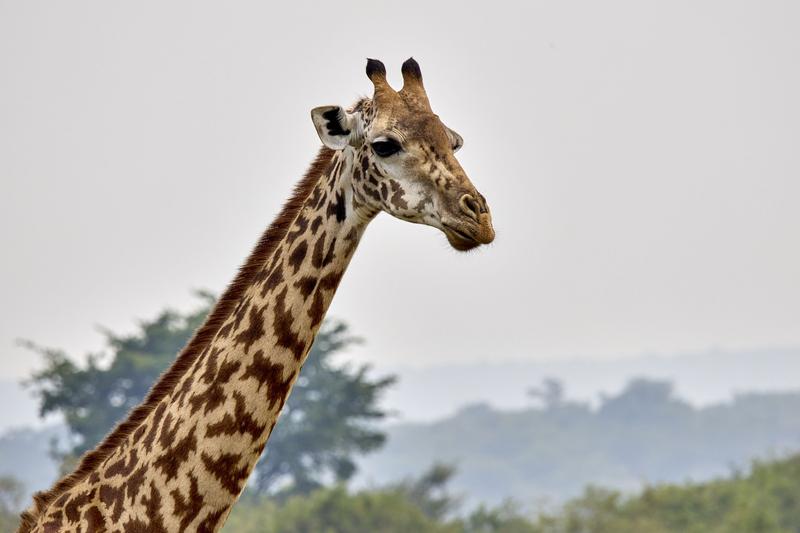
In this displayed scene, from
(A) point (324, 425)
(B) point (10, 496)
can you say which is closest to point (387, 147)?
(B) point (10, 496)

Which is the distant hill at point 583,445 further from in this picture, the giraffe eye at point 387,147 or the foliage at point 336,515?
the giraffe eye at point 387,147

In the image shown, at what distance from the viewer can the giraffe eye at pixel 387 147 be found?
298 inches

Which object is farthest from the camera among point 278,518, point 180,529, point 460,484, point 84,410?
point 460,484

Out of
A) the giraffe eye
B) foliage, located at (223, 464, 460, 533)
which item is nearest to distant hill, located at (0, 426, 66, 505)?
foliage, located at (223, 464, 460, 533)

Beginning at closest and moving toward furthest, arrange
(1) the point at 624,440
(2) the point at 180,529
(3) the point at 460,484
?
1. (2) the point at 180,529
2. (3) the point at 460,484
3. (1) the point at 624,440

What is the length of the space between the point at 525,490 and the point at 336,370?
112 m

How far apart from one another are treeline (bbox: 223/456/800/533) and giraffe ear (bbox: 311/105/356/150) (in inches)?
1479

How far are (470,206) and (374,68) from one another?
38.8 inches

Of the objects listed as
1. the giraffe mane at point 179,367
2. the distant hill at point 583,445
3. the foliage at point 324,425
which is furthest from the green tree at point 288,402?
the distant hill at point 583,445

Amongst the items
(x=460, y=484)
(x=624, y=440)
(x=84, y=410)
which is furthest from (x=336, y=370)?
(x=624, y=440)

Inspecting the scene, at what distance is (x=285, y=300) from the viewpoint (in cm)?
768

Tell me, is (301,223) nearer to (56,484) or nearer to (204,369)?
(204,369)

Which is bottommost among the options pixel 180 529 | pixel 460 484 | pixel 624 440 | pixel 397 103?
pixel 180 529

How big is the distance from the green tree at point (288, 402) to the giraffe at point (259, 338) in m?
45.6
